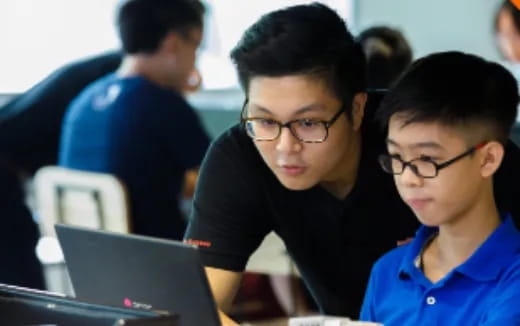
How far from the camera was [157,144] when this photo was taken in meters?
3.21

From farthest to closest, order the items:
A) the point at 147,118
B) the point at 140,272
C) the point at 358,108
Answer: the point at 147,118
the point at 358,108
the point at 140,272

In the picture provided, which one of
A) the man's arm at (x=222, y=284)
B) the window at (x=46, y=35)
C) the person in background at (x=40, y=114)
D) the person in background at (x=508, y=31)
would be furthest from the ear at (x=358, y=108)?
the window at (x=46, y=35)

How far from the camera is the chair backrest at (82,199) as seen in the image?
2.88 meters

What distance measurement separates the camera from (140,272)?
1.37 meters

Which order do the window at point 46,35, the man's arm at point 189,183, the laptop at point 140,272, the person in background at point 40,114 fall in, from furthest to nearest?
the window at point 46,35 < the man's arm at point 189,183 < the person in background at point 40,114 < the laptop at point 140,272

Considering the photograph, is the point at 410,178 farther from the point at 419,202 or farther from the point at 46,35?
the point at 46,35

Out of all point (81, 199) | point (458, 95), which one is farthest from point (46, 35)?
point (458, 95)

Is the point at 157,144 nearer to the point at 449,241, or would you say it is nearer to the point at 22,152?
the point at 22,152

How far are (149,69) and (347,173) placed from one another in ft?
5.11

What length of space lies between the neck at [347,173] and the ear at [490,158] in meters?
0.33

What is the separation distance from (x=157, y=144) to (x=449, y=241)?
1808 mm

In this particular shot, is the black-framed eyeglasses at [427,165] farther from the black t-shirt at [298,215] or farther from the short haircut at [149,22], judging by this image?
the short haircut at [149,22]

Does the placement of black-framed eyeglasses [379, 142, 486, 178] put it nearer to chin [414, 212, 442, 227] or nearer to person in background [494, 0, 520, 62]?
chin [414, 212, 442, 227]

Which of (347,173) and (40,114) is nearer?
(347,173)
